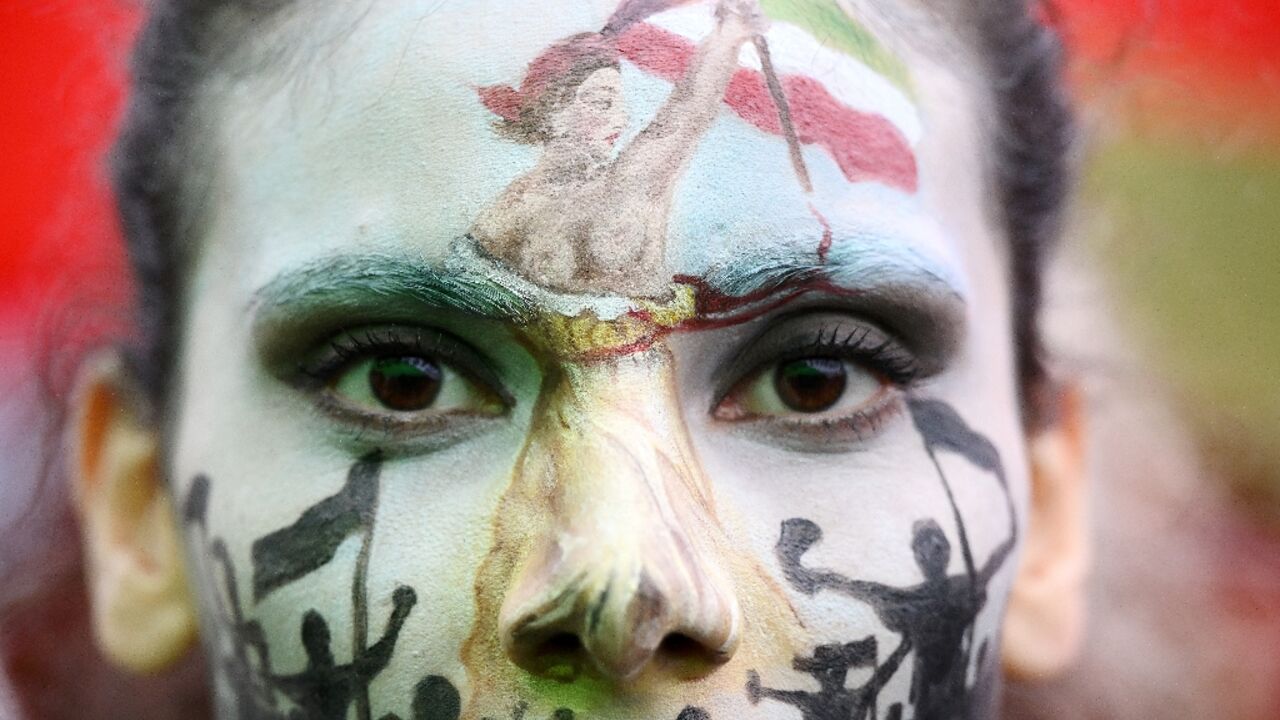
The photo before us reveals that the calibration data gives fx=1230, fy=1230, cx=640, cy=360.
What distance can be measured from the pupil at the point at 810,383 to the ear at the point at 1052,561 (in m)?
0.49

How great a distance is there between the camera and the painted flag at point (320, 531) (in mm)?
1289

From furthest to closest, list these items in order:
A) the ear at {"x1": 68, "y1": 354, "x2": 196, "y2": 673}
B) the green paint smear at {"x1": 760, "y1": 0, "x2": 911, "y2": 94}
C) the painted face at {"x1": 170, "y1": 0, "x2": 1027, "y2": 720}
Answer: the ear at {"x1": 68, "y1": 354, "x2": 196, "y2": 673} → the green paint smear at {"x1": 760, "y1": 0, "x2": 911, "y2": 94} → the painted face at {"x1": 170, "y1": 0, "x2": 1027, "y2": 720}

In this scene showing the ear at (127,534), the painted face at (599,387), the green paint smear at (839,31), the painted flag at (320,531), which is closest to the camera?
the painted face at (599,387)

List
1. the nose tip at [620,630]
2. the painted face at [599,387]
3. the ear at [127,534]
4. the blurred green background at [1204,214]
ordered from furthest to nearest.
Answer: the blurred green background at [1204,214] → the ear at [127,534] → the painted face at [599,387] → the nose tip at [620,630]

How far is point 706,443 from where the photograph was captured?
49.9 inches

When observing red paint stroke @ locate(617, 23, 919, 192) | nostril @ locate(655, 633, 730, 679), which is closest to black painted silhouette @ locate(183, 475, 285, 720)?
nostril @ locate(655, 633, 730, 679)

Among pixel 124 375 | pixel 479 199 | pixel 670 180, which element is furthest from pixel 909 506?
pixel 124 375


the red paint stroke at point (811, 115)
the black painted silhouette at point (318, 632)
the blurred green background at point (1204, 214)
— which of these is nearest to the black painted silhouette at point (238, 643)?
the black painted silhouette at point (318, 632)

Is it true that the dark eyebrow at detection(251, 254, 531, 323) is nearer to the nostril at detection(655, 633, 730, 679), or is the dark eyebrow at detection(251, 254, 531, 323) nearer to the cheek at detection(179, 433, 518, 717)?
the cheek at detection(179, 433, 518, 717)

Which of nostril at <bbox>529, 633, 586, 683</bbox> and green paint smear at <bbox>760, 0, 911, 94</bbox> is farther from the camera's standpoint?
green paint smear at <bbox>760, 0, 911, 94</bbox>

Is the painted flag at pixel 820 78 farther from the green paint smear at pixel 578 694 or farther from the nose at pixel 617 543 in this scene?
the green paint smear at pixel 578 694

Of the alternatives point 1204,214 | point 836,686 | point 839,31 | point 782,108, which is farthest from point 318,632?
point 1204,214

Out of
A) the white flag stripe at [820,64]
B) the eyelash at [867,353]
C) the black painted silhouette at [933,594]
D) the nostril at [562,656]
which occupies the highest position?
the white flag stripe at [820,64]

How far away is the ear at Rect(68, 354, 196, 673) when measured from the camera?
5.41 feet
